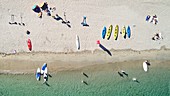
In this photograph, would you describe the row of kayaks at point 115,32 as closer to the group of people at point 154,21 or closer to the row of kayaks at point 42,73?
the group of people at point 154,21

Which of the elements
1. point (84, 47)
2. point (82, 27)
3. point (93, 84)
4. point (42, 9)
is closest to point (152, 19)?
point (82, 27)

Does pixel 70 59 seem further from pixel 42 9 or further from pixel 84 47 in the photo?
pixel 42 9

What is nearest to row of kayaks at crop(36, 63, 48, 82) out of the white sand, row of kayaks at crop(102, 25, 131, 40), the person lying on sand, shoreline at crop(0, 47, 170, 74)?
Result: shoreline at crop(0, 47, 170, 74)

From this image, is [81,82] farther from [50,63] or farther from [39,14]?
[39,14]

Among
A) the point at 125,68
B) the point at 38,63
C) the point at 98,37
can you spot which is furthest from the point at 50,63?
the point at 125,68

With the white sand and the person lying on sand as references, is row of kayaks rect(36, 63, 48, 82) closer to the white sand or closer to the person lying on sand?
the white sand

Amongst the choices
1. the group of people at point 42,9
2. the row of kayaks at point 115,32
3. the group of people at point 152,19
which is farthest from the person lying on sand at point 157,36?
the group of people at point 42,9

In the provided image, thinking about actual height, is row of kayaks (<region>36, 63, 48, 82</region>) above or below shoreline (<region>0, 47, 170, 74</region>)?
below
